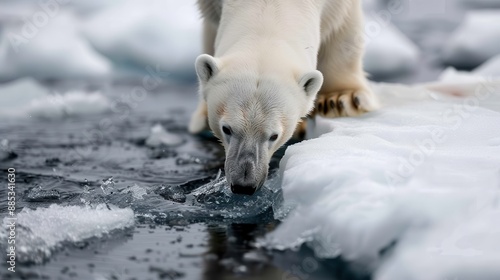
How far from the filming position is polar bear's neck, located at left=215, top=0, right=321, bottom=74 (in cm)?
335

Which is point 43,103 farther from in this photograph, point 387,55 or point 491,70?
point 387,55

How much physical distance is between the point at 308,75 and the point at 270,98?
0.24 m

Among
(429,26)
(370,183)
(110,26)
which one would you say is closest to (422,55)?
(429,26)

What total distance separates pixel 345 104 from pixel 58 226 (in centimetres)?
211

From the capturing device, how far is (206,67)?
332 centimetres

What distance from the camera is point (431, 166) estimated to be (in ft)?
9.95

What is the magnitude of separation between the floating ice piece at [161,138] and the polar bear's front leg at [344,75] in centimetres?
95

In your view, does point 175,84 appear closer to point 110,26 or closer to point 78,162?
point 110,26

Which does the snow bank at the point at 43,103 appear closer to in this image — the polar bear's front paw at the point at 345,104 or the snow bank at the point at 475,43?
the polar bear's front paw at the point at 345,104

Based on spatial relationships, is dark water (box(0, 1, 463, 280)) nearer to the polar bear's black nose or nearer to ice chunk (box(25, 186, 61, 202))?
ice chunk (box(25, 186, 61, 202))

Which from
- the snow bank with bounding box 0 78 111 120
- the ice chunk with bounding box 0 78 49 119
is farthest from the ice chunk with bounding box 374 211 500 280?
the ice chunk with bounding box 0 78 49 119

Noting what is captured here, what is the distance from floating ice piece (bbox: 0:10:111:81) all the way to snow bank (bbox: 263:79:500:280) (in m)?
4.35

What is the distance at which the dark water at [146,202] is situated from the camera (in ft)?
8.67

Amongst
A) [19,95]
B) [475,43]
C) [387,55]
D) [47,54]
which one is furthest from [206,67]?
[475,43]
